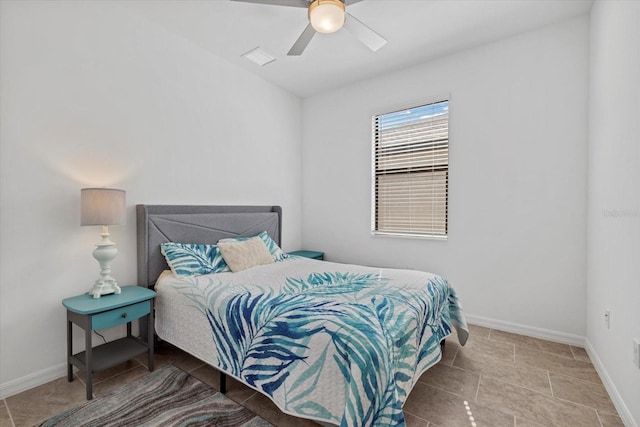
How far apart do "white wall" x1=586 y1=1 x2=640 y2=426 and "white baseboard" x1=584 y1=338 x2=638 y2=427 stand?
1 centimetres

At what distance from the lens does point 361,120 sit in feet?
12.8

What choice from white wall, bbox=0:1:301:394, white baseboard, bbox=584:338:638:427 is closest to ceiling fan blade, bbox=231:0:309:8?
white wall, bbox=0:1:301:394

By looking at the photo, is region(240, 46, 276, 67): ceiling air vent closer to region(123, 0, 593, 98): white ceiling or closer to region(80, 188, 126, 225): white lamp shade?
region(123, 0, 593, 98): white ceiling

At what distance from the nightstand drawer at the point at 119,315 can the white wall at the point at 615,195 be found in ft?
9.82

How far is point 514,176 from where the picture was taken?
2912 mm

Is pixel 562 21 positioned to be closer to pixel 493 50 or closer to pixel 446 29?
pixel 493 50

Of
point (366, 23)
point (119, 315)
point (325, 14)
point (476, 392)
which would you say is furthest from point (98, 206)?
point (476, 392)

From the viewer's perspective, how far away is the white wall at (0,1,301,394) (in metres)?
2.00

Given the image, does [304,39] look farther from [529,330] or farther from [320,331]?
[529,330]

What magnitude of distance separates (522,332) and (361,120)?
293cm

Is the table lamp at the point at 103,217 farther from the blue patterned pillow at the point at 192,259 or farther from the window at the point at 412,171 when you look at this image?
the window at the point at 412,171

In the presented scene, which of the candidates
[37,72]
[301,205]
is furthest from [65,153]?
[301,205]

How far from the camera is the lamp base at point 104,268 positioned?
219cm

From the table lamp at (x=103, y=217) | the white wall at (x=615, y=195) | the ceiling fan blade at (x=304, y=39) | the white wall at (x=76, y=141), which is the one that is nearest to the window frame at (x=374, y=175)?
the white wall at (x=615, y=195)
